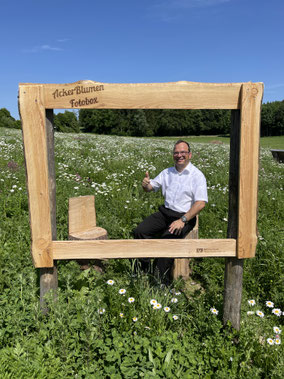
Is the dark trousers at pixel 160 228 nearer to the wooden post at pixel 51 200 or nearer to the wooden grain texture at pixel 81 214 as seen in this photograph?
the wooden grain texture at pixel 81 214

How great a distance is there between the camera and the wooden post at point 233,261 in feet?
9.59

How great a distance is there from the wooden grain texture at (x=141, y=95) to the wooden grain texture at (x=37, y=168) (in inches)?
5.5

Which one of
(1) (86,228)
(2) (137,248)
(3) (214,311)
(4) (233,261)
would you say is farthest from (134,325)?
(1) (86,228)

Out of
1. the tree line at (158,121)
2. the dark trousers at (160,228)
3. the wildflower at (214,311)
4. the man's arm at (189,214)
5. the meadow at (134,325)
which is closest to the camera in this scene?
the meadow at (134,325)

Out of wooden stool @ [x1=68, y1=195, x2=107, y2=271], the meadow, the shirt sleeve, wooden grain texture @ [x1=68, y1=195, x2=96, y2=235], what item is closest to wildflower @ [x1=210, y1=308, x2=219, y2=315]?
the meadow

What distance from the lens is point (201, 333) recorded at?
314 cm

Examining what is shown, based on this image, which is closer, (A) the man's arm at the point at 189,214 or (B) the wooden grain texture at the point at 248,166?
(B) the wooden grain texture at the point at 248,166

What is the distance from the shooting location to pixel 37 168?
2.76 m

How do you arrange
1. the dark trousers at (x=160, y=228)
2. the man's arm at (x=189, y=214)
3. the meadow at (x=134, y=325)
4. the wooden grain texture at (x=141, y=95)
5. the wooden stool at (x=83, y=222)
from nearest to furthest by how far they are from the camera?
1. the meadow at (x=134, y=325)
2. the wooden grain texture at (x=141, y=95)
3. the man's arm at (x=189, y=214)
4. the dark trousers at (x=160, y=228)
5. the wooden stool at (x=83, y=222)

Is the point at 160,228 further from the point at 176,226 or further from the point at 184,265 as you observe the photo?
the point at 184,265

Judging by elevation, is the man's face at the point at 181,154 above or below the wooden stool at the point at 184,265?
above

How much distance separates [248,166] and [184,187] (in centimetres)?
149

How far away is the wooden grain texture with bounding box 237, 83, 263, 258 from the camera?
8.86 feet

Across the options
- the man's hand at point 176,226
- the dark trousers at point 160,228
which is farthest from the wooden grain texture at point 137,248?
the dark trousers at point 160,228
